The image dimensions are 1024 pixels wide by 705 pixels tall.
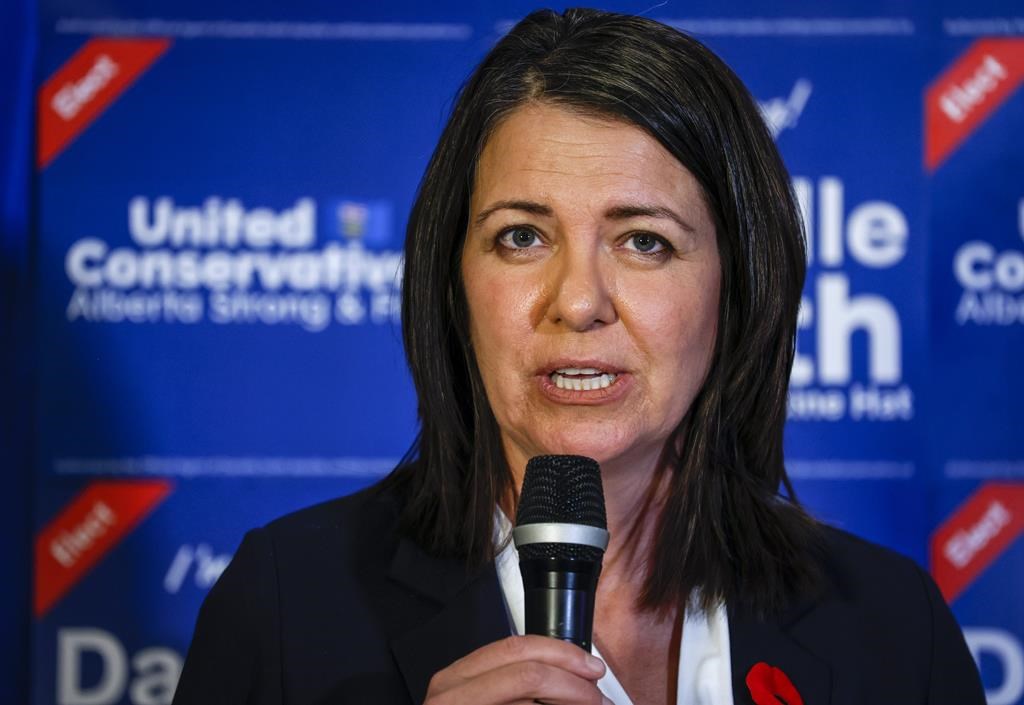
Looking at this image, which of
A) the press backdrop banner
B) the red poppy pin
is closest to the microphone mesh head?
the red poppy pin

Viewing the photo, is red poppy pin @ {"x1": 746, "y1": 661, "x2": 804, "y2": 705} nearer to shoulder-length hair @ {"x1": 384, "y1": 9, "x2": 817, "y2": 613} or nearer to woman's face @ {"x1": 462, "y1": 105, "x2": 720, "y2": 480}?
shoulder-length hair @ {"x1": 384, "y1": 9, "x2": 817, "y2": 613}

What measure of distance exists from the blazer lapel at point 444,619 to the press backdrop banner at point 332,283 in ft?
3.72

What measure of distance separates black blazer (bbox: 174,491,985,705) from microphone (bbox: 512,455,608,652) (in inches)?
15.8

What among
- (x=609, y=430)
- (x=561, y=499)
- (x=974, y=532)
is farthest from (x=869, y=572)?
(x=974, y=532)

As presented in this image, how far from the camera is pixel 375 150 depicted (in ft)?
9.23

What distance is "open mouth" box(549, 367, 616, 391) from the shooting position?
150 centimetres

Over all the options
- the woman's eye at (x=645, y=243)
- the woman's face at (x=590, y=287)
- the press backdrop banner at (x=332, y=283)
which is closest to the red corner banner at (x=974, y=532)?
the press backdrop banner at (x=332, y=283)

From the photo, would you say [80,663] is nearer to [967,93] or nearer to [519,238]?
[519,238]

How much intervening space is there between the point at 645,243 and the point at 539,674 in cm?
65

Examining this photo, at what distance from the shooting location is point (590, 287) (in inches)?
57.7

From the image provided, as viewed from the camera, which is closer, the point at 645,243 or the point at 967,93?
the point at 645,243

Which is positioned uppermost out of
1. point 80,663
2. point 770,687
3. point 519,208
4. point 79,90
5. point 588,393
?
point 79,90

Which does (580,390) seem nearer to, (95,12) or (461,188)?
(461,188)

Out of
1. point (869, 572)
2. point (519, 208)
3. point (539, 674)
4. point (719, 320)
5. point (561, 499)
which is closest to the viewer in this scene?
point (539, 674)
